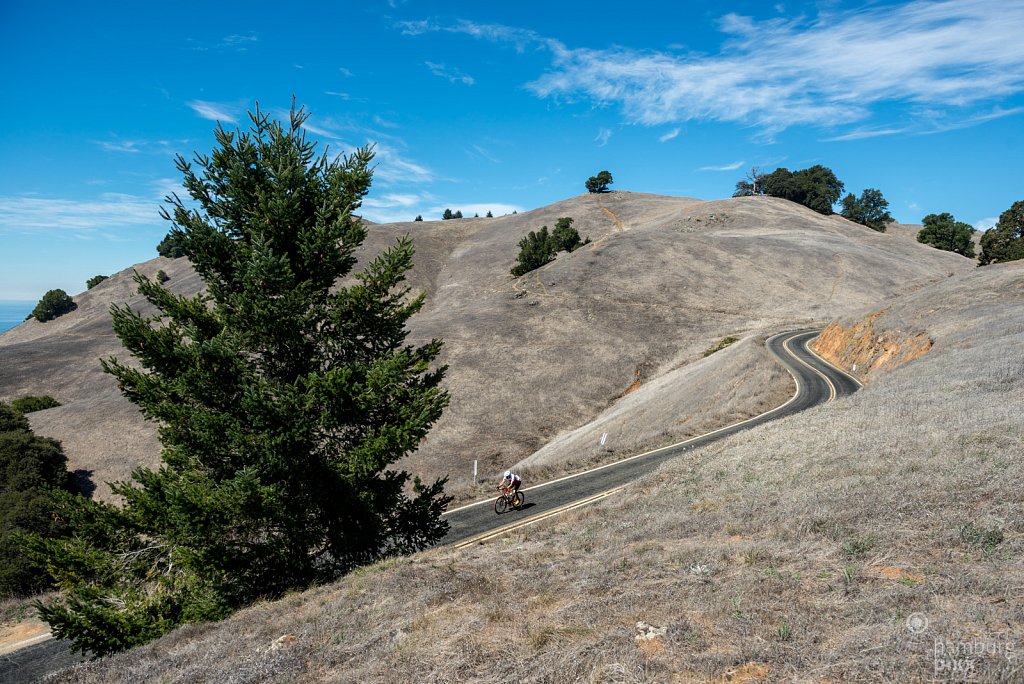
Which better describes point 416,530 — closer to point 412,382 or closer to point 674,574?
point 412,382

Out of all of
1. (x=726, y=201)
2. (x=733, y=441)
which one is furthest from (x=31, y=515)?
(x=726, y=201)

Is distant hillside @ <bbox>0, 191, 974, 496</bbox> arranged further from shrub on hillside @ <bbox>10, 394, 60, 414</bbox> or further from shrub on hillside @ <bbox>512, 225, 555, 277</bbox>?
shrub on hillside @ <bbox>512, 225, 555, 277</bbox>

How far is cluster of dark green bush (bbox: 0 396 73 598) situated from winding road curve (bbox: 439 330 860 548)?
14.5m

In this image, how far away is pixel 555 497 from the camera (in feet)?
70.4

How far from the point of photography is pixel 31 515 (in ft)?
85.3

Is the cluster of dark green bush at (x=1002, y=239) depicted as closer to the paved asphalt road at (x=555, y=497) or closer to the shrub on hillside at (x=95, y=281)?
the paved asphalt road at (x=555, y=497)

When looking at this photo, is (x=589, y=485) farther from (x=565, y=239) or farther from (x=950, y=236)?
(x=950, y=236)

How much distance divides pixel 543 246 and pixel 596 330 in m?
31.5

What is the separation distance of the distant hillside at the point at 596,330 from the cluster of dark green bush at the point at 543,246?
4.01 metres

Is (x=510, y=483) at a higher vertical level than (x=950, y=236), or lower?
lower

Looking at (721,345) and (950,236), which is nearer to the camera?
(721,345)

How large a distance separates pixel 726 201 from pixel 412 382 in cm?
12058

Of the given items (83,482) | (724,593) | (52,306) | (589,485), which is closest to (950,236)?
(589,485)

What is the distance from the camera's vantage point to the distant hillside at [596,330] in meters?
37.6
